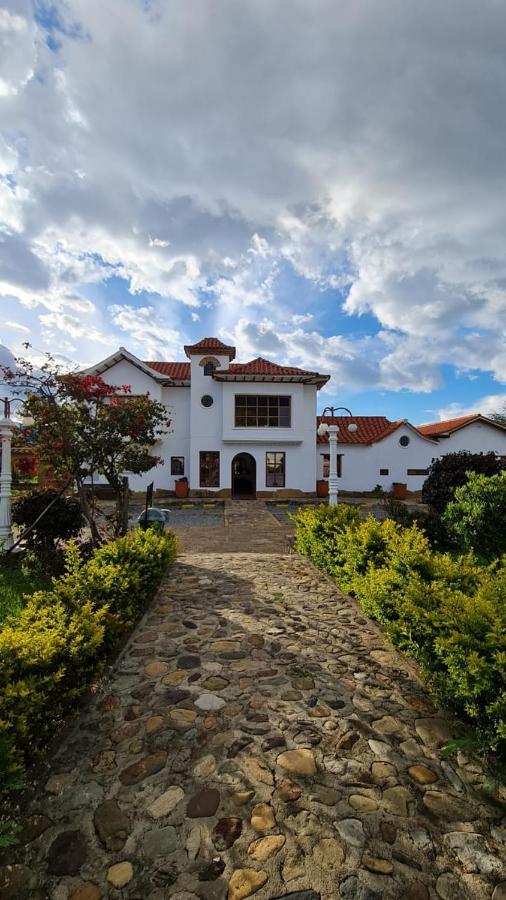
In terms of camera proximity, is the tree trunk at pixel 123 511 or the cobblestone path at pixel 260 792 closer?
the cobblestone path at pixel 260 792

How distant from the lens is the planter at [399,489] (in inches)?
856

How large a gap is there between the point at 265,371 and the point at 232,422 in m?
3.22

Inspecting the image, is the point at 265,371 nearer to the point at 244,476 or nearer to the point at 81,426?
the point at 244,476

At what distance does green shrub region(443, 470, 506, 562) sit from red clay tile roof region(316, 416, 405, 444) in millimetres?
12904

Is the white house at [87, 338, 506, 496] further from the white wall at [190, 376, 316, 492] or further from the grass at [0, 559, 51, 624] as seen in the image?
the grass at [0, 559, 51, 624]

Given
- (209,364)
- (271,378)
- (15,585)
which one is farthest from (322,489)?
(15,585)

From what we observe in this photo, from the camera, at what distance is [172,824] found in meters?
2.26

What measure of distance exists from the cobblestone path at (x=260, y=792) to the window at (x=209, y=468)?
16227 mm

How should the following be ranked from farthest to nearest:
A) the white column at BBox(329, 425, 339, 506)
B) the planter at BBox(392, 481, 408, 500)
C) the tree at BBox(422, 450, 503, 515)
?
the planter at BBox(392, 481, 408, 500)
the white column at BBox(329, 425, 339, 506)
the tree at BBox(422, 450, 503, 515)

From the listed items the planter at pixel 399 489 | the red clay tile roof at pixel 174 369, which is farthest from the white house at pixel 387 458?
the red clay tile roof at pixel 174 369

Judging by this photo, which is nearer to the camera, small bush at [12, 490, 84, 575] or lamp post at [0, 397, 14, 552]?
small bush at [12, 490, 84, 575]

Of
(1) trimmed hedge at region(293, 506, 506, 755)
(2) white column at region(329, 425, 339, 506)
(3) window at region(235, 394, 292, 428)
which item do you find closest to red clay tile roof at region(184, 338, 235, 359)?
(3) window at region(235, 394, 292, 428)

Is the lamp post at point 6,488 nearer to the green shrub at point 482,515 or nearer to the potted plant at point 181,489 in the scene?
the green shrub at point 482,515

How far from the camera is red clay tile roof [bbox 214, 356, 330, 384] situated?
19.9m
